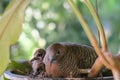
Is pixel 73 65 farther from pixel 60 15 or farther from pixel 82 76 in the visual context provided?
pixel 60 15

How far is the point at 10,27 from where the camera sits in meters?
0.57

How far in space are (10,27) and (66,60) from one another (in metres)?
0.13

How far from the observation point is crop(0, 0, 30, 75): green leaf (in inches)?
21.5

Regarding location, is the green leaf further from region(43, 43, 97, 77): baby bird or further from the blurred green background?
the blurred green background

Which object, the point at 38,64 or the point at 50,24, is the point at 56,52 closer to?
the point at 38,64

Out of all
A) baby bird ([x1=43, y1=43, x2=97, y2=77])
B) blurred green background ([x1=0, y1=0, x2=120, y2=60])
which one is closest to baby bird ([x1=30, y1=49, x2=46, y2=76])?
baby bird ([x1=43, y1=43, x2=97, y2=77])

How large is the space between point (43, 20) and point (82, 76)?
1.44 metres

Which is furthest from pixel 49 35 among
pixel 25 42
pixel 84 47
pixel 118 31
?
pixel 84 47

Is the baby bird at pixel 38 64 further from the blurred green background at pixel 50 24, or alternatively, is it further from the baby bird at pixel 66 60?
Result: the blurred green background at pixel 50 24

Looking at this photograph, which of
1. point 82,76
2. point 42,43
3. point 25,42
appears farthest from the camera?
point 42,43

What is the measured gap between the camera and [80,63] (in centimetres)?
65

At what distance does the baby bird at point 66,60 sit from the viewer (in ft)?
2.08

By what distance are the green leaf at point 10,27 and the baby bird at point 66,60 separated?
0.32 feet

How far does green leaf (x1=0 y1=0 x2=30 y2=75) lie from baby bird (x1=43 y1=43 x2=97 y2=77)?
0.32ft
